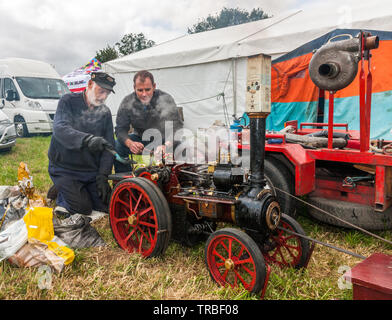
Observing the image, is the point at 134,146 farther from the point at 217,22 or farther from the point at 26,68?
the point at 26,68

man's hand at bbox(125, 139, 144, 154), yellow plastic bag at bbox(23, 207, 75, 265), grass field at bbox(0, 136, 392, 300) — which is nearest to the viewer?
grass field at bbox(0, 136, 392, 300)

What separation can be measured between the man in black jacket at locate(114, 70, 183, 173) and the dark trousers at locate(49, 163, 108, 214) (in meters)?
0.48

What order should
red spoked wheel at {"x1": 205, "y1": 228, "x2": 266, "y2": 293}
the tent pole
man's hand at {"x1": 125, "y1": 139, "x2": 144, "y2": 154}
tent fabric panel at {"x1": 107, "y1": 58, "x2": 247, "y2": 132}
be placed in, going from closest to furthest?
red spoked wheel at {"x1": 205, "y1": 228, "x2": 266, "y2": 293} → man's hand at {"x1": 125, "y1": 139, "x2": 144, "y2": 154} → the tent pole → tent fabric panel at {"x1": 107, "y1": 58, "x2": 247, "y2": 132}

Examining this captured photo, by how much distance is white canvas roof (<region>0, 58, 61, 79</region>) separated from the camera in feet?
28.0

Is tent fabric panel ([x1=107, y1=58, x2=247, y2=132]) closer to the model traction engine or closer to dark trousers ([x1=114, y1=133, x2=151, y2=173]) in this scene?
dark trousers ([x1=114, y1=133, x2=151, y2=173])

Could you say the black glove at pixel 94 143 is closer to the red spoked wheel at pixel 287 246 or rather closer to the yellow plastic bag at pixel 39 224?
the yellow plastic bag at pixel 39 224

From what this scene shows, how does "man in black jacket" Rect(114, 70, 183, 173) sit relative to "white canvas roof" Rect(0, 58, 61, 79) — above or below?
below

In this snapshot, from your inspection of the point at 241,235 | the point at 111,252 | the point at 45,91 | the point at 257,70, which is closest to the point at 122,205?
the point at 111,252

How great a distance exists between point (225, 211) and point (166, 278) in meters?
0.65

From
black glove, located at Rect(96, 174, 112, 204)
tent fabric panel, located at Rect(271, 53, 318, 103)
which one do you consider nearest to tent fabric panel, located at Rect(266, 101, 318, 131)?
tent fabric panel, located at Rect(271, 53, 318, 103)

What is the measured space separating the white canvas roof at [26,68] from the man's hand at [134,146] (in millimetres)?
5595

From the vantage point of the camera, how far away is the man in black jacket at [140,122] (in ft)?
13.8

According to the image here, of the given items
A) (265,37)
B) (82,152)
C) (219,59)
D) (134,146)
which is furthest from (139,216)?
(219,59)
